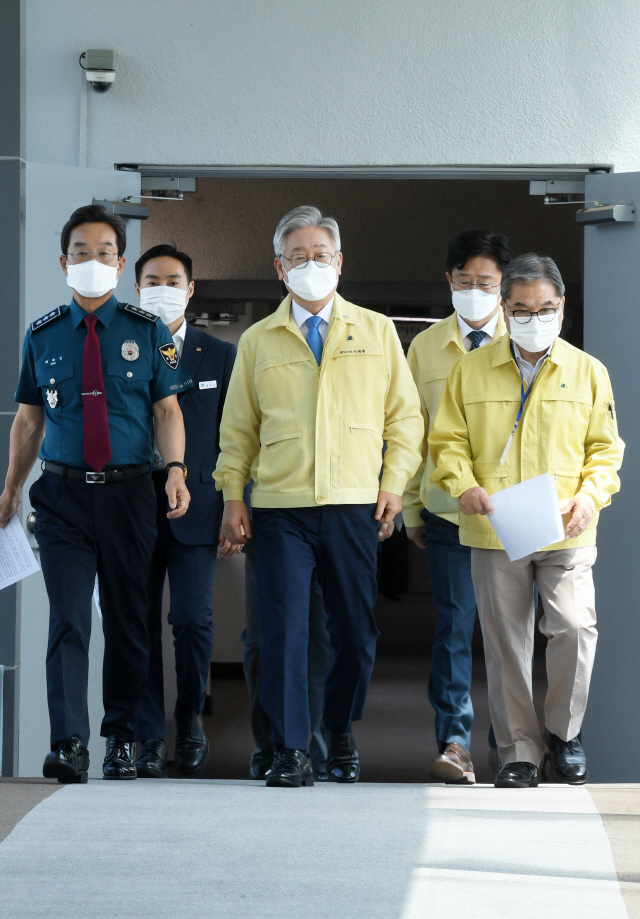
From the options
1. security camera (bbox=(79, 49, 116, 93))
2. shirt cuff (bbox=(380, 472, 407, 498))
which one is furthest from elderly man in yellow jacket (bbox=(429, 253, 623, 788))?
security camera (bbox=(79, 49, 116, 93))

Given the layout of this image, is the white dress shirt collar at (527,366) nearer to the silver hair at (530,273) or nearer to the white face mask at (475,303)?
the silver hair at (530,273)

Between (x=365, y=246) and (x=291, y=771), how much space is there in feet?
22.5

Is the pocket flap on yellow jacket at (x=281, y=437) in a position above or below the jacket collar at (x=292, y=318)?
below

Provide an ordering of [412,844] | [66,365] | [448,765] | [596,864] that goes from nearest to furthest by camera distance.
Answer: [596,864], [412,844], [66,365], [448,765]

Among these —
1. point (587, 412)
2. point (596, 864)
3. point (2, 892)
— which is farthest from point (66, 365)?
point (596, 864)

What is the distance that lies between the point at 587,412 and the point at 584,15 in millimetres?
2097

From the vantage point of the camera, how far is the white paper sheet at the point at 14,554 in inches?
151

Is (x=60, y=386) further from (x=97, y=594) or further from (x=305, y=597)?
(x=305, y=597)

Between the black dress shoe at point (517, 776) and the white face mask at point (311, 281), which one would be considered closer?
the black dress shoe at point (517, 776)

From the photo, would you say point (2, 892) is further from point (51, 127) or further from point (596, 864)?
point (51, 127)

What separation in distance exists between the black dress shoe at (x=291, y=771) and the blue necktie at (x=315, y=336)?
122 cm

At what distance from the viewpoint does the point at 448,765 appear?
13.1ft

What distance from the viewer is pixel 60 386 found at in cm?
368

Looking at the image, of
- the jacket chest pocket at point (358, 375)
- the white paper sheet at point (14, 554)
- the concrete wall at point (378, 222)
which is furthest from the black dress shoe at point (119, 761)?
the concrete wall at point (378, 222)
